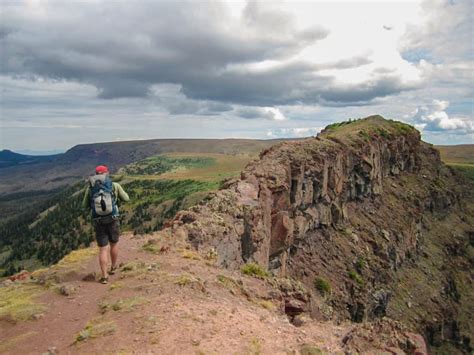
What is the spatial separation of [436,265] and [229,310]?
211ft

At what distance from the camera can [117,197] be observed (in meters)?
15.9

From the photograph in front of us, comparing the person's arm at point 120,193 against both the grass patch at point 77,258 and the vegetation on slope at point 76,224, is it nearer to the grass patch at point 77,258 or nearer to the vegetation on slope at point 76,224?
the grass patch at point 77,258

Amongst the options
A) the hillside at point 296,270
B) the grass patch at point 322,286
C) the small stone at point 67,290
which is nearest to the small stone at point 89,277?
the hillside at point 296,270

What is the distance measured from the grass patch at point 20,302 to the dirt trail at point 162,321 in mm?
239

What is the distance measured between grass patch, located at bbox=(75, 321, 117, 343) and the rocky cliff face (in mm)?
10356

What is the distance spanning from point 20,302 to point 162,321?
5614 millimetres

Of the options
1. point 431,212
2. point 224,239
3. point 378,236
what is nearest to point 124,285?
point 224,239

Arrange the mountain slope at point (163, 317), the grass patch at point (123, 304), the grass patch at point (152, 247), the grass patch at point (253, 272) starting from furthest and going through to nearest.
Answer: the grass patch at point (152, 247) → the grass patch at point (253, 272) → the grass patch at point (123, 304) → the mountain slope at point (163, 317)

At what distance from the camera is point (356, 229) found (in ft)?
190

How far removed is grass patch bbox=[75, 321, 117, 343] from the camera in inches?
445

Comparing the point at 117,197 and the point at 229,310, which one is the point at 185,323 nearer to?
the point at 229,310

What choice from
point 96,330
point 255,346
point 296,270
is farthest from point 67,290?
point 296,270

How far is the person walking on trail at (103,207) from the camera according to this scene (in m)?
15.0

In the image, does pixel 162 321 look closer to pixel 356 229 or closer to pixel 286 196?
pixel 286 196
